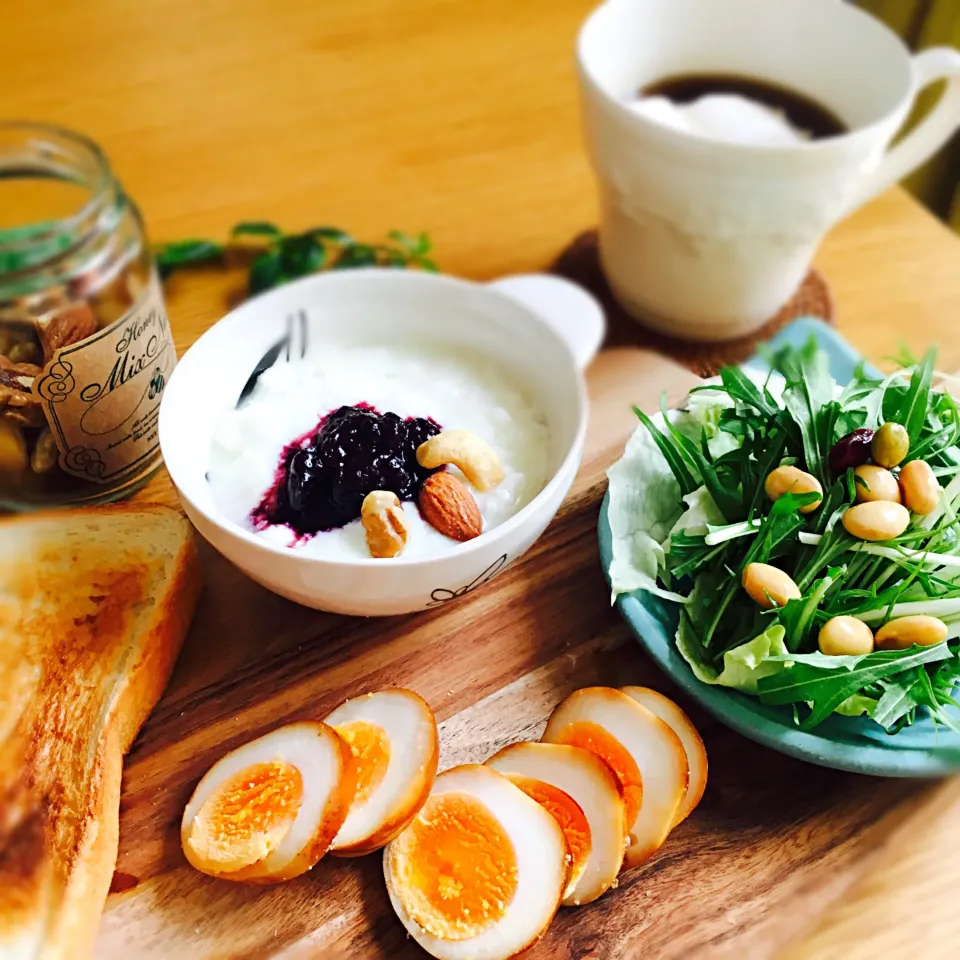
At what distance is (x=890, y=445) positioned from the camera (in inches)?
53.2

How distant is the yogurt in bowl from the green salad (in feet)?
0.58

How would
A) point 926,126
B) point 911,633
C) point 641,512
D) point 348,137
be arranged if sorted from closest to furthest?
point 911,633
point 641,512
point 926,126
point 348,137

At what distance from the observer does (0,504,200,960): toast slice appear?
1.13 metres

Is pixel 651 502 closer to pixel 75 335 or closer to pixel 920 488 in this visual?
pixel 920 488

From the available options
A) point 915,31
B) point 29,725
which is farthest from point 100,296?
point 915,31

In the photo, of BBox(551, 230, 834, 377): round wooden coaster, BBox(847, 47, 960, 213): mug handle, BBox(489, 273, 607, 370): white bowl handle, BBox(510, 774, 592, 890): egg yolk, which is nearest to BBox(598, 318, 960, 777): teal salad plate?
BBox(510, 774, 592, 890): egg yolk

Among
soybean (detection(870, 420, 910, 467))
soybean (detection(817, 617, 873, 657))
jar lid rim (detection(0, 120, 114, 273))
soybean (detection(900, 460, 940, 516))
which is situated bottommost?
soybean (detection(817, 617, 873, 657))

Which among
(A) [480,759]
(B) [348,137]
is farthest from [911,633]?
(B) [348,137]

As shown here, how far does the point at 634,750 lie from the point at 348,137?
1.77m

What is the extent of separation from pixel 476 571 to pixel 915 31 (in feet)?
9.44

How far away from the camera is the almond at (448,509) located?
1296mm

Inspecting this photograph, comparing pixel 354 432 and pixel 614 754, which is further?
pixel 354 432

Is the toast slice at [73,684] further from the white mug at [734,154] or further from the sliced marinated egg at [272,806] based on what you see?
the white mug at [734,154]

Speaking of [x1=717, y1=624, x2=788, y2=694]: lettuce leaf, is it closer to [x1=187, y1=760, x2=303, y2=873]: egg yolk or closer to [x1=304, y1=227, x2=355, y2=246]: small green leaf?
[x1=187, y1=760, x2=303, y2=873]: egg yolk
